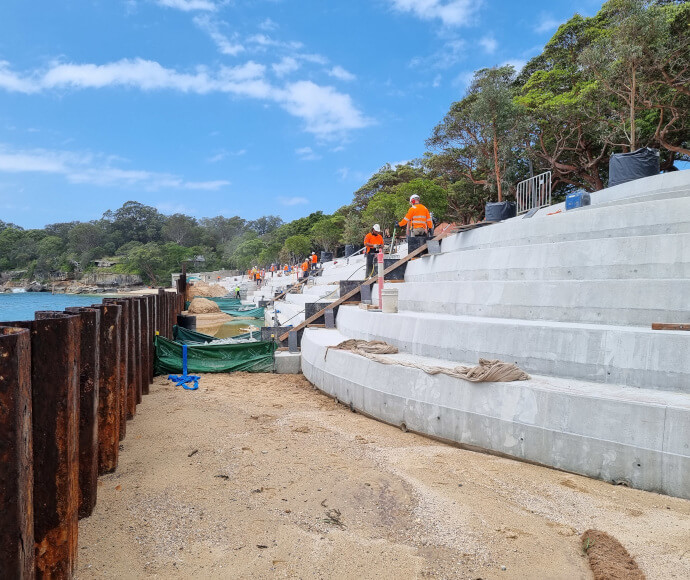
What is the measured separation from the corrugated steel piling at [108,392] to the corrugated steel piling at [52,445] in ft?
5.88

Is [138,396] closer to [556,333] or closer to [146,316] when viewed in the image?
[146,316]

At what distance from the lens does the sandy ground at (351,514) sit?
3.54 meters

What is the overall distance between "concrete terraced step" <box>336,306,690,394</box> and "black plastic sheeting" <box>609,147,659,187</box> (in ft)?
23.0

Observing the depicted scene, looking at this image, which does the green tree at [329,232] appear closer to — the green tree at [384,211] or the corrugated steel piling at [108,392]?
the green tree at [384,211]

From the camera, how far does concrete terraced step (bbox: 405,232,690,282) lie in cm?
651

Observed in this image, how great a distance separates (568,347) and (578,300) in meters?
1.20

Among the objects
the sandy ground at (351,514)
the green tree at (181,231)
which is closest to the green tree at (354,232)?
Result: the sandy ground at (351,514)

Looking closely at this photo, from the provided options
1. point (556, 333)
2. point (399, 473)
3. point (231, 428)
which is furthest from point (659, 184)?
point (231, 428)

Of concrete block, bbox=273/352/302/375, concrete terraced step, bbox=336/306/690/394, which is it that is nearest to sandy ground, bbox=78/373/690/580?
concrete terraced step, bbox=336/306/690/394

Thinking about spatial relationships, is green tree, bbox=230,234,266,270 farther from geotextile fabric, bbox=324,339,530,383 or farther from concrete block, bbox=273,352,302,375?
geotextile fabric, bbox=324,339,530,383

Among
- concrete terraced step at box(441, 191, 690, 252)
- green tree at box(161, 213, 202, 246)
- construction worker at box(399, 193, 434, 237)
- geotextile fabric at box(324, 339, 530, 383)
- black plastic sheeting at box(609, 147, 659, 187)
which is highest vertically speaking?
green tree at box(161, 213, 202, 246)

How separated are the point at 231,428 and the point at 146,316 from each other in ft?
11.9

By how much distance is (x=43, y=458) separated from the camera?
10.3 ft

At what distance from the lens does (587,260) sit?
290 inches
